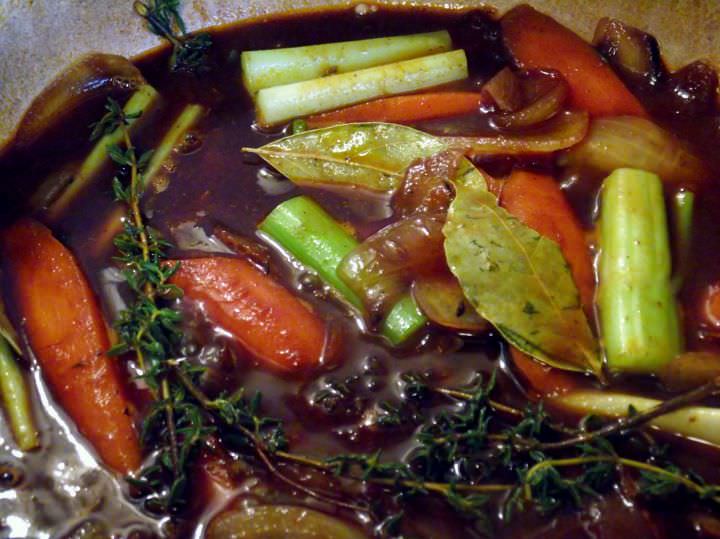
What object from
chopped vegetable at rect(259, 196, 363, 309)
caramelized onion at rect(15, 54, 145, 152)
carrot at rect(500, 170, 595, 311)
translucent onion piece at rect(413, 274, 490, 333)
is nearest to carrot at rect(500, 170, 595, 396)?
carrot at rect(500, 170, 595, 311)

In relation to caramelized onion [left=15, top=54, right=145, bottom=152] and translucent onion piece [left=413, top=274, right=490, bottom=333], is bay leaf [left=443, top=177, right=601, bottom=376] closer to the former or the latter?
translucent onion piece [left=413, top=274, right=490, bottom=333]

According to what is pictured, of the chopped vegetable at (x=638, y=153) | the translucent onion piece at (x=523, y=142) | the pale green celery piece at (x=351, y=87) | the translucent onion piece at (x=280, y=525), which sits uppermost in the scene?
the pale green celery piece at (x=351, y=87)

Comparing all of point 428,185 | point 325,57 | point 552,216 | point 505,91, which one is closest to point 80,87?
point 325,57

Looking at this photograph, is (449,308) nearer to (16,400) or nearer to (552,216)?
(552,216)

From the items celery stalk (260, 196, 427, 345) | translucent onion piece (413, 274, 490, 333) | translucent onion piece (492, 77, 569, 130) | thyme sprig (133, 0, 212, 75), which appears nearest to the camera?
translucent onion piece (413, 274, 490, 333)

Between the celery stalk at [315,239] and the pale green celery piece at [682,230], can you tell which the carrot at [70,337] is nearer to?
the celery stalk at [315,239]

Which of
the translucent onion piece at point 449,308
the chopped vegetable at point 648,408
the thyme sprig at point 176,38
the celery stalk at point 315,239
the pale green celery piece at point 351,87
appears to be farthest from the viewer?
the thyme sprig at point 176,38

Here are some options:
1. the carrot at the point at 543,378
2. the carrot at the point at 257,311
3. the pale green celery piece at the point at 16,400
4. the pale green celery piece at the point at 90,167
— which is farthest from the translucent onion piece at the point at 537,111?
the pale green celery piece at the point at 16,400

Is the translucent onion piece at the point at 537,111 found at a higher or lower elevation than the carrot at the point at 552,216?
higher
